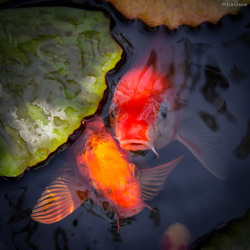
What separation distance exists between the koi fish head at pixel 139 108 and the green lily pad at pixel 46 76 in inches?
9.6

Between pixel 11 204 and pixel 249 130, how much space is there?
104 inches

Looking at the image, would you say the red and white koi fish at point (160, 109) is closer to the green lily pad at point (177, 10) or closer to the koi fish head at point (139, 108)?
the koi fish head at point (139, 108)

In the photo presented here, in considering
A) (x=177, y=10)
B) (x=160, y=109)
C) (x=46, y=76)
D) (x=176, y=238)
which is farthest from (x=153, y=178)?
(x=177, y=10)

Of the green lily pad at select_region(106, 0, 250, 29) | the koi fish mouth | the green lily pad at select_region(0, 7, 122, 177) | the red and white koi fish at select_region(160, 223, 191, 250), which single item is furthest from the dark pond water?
the koi fish mouth

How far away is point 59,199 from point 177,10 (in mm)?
2292

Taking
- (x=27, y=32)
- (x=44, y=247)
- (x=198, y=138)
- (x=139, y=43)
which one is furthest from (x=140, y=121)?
(x=44, y=247)

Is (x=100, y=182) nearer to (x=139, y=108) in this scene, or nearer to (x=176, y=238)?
(x=139, y=108)

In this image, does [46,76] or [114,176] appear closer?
[114,176]

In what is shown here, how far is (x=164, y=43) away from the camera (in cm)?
279

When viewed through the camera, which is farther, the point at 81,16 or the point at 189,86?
the point at 189,86

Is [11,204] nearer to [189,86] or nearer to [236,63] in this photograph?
[189,86]

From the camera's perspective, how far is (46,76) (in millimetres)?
2398

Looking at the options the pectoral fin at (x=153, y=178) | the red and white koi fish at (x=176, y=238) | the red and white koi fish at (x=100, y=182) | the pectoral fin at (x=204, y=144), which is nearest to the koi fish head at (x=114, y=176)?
the red and white koi fish at (x=100, y=182)

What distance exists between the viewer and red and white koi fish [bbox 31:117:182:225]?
7.61 ft
